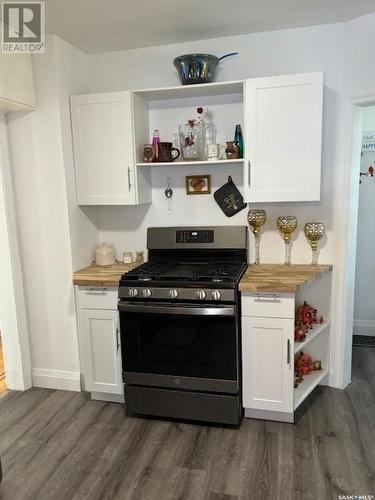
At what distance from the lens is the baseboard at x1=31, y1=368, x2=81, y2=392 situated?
302 centimetres

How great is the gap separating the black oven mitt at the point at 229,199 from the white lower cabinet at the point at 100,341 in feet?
3.27

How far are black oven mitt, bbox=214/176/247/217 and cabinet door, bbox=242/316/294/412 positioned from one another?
0.87 m

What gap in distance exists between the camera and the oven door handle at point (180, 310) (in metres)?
2.34

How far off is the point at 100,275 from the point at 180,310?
0.66 metres

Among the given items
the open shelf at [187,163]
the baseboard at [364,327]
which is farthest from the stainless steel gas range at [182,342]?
the baseboard at [364,327]

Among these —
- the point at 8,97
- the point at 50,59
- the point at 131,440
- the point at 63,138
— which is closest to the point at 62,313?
the point at 131,440

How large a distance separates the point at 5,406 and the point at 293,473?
1989mm

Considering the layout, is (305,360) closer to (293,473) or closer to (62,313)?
(293,473)

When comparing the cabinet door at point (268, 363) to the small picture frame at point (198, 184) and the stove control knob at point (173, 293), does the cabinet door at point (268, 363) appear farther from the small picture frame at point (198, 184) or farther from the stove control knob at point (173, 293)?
the small picture frame at point (198, 184)

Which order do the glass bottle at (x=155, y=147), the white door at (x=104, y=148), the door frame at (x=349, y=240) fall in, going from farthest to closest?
the glass bottle at (x=155, y=147) < the white door at (x=104, y=148) < the door frame at (x=349, y=240)

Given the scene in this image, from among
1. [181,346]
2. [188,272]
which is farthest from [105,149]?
[181,346]

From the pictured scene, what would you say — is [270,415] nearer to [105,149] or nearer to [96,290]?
[96,290]

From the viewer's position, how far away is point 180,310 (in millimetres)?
2406

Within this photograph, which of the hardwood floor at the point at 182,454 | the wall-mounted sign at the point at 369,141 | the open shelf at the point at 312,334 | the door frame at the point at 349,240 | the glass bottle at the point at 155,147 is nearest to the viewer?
the hardwood floor at the point at 182,454
